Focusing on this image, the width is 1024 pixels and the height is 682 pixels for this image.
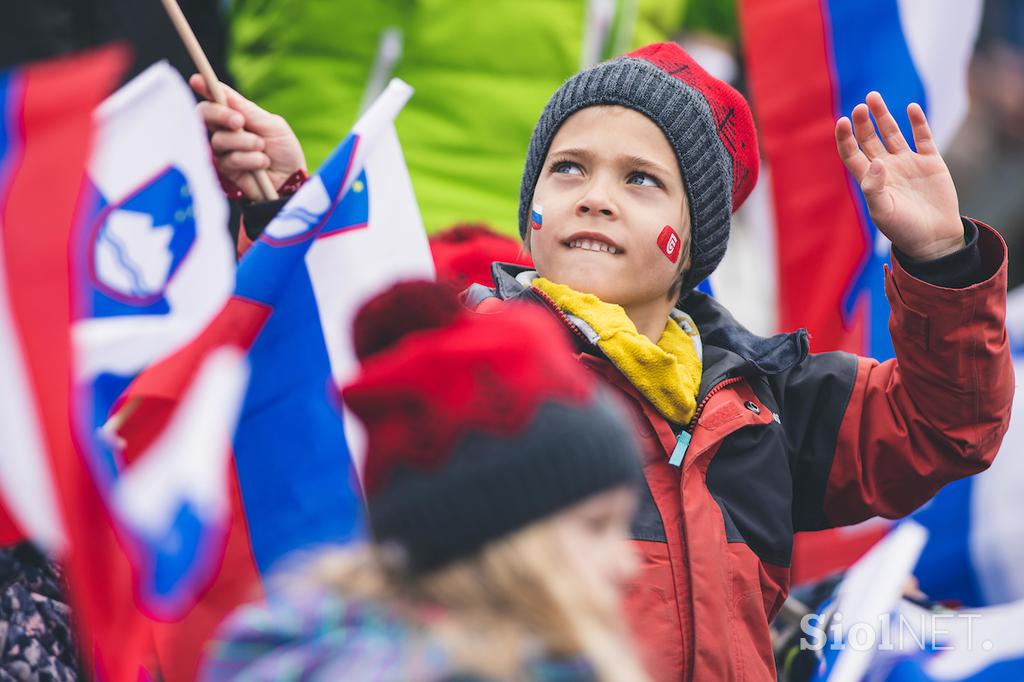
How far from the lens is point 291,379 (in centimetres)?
261

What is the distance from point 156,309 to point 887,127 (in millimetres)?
1471

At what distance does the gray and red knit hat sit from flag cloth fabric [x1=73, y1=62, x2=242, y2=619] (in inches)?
27.4

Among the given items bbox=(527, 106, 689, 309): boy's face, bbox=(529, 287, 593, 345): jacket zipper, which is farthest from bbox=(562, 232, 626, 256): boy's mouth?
bbox=(529, 287, 593, 345): jacket zipper

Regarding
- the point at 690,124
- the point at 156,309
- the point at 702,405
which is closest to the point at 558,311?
the point at 702,405

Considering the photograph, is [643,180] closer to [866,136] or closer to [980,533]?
[866,136]

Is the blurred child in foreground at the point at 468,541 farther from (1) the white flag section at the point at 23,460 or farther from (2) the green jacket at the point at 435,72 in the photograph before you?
(2) the green jacket at the point at 435,72

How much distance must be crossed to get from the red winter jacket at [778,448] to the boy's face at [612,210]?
0.11 m

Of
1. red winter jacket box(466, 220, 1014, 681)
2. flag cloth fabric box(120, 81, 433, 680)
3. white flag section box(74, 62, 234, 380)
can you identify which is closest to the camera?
red winter jacket box(466, 220, 1014, 681)

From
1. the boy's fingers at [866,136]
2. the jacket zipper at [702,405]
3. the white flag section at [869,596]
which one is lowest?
the white flag section at [869,596]

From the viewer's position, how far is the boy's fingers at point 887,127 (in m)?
2.38

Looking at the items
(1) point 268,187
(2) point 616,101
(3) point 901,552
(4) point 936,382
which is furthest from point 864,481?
(1) point 268,187

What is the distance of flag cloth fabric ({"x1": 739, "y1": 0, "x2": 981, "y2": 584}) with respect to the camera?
396cm

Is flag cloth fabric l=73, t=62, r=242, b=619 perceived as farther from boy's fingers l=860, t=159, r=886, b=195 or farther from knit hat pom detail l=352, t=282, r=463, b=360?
boy's fingers l=860, t=159, r=886, b=195

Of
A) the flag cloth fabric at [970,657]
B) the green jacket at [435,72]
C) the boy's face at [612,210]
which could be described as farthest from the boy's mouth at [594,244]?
the green jacket at [435,72]
